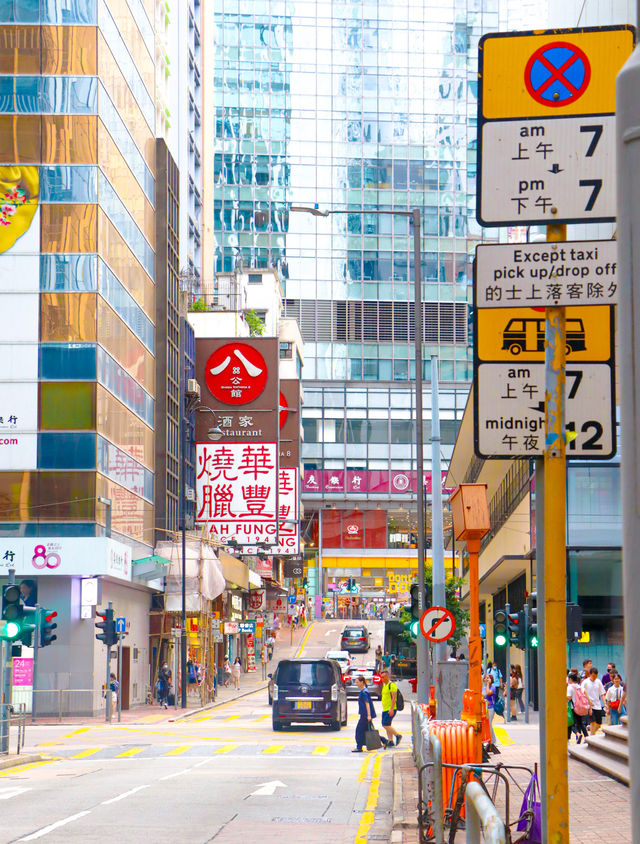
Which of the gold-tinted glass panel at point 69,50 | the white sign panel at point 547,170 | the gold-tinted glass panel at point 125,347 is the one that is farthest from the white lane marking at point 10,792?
the gold-tinted glass panel at point 69,50

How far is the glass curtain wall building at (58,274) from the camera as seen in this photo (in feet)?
151

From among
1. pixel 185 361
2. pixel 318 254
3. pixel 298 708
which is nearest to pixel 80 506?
pixel 298 708

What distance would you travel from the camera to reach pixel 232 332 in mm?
75188

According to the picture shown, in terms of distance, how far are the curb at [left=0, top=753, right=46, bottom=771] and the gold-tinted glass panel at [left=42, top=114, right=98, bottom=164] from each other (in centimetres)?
2550

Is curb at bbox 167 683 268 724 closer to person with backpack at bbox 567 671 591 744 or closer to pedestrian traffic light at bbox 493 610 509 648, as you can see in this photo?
pedestrian traffic light at bbox 493 610 509 648

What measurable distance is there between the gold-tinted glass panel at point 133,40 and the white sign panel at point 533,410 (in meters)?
47.6

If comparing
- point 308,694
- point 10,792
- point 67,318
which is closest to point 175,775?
point 10,792

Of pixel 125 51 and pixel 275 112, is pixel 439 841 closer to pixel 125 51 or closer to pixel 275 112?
pixel 125 51

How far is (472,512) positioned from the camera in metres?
18.5

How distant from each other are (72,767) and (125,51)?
3578 cm

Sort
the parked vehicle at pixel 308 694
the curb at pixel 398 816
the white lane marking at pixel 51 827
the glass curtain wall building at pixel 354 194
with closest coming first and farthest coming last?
the white lane marking at pixel 51 827, the curb at pixel 398 816, the parked vehicle at pixel 308 694, the glass curtain wall building at pixel 354 194

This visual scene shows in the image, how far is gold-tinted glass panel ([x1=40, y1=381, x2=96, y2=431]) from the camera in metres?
46.3

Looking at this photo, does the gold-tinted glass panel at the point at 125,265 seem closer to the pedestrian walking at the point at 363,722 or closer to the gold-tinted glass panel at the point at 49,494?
the gold-tinted glass panel at the point at 49,494

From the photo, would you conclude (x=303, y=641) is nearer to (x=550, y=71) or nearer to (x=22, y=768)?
(x=22, y=768)
